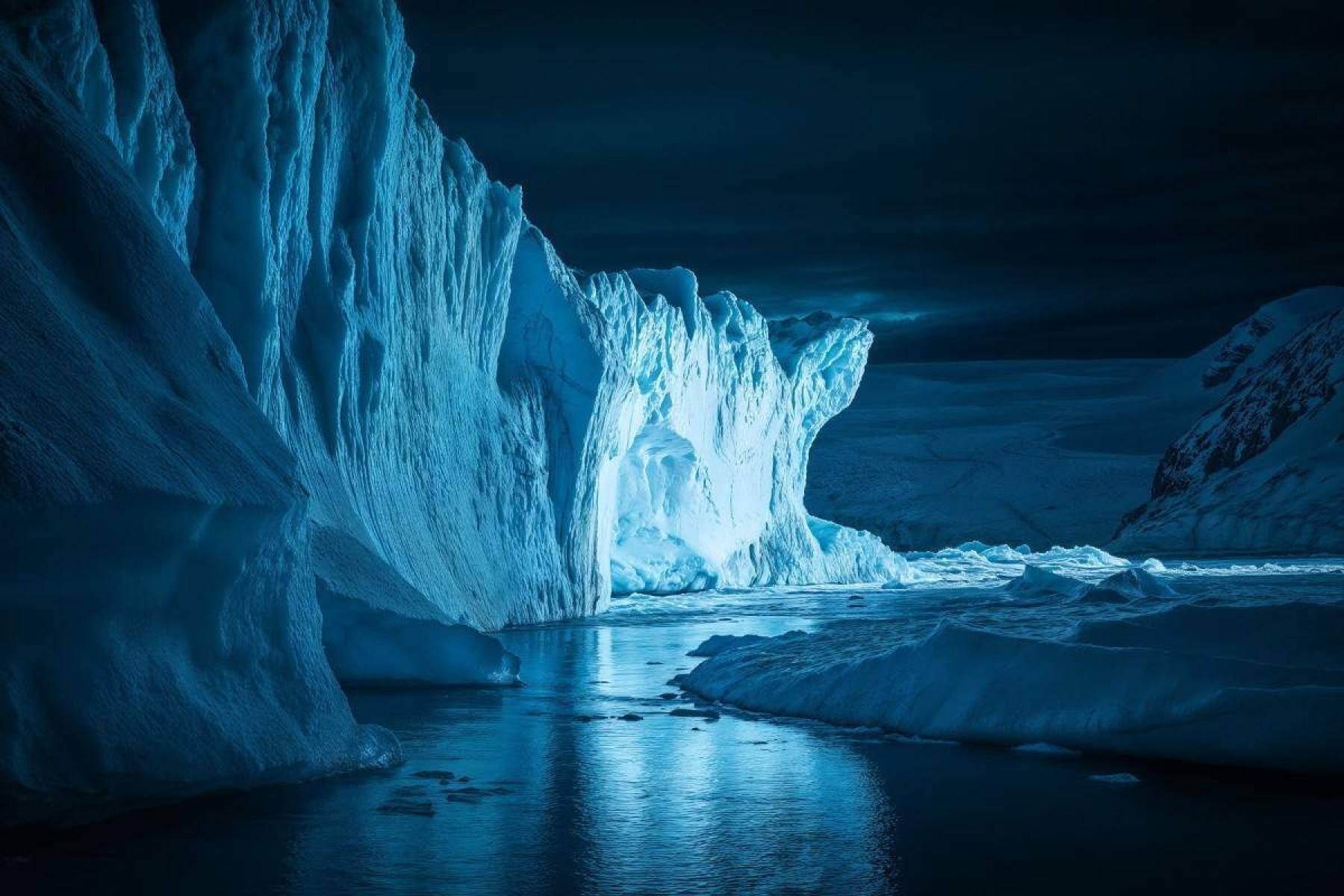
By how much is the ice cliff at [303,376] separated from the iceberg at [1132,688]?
2901 mm

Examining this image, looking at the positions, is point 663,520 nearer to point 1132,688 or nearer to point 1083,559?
point 1083,559

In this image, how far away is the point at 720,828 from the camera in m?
4.55

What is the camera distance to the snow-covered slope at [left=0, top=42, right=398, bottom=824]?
396cm

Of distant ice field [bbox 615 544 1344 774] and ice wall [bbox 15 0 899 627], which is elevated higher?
ice wall [bbox 15 0 899 627]

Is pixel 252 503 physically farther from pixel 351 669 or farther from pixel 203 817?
pixel 351 669

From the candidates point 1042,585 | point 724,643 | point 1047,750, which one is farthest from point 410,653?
point 1042,585

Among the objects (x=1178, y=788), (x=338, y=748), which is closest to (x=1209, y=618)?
(x=1178, y=788)

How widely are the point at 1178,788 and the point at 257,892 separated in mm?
3556

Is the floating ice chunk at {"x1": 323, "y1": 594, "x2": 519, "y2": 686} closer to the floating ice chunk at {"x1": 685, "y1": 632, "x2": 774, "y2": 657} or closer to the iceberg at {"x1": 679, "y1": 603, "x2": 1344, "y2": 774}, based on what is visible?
the floating ice chunk at {"x1": 685, "y1": 632, "x2": 774, "y2": 657}

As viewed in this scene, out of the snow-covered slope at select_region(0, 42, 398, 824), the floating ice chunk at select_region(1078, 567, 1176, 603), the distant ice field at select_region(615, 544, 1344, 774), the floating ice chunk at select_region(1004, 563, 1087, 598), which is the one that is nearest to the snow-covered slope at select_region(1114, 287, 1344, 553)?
the floating ice chunk at select_region(1004, 563, 1087, 598)

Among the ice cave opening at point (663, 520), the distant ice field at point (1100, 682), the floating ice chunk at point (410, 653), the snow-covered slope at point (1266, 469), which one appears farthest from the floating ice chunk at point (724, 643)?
the snow-covered slope at point (1266, 469)

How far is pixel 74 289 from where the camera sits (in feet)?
15.6

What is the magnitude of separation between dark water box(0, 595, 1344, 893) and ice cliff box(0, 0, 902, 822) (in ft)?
1.21

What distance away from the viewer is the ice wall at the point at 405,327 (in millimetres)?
8734
